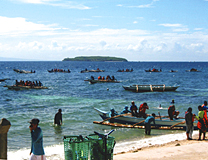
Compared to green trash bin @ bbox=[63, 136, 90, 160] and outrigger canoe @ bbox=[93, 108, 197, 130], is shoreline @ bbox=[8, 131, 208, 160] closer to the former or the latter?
green trash bin @ bbox=[63, 136, 90, 160]

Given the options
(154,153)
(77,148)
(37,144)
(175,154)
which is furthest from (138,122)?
(37,144)

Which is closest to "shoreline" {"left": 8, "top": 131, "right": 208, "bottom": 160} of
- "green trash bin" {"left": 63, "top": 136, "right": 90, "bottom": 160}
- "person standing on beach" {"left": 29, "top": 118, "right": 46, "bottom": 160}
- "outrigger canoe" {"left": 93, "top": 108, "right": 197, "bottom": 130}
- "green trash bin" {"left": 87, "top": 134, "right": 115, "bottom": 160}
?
"green trash bin" {"left": 87, "top": 134, "right": 115, "bottom": 160}

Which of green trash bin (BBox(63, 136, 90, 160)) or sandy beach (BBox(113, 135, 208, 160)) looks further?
sandy beach (BBox(113, 135, 208, 160))

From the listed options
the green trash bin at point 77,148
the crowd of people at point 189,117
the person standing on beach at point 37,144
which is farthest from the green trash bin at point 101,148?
the crowd of people at point 189,117

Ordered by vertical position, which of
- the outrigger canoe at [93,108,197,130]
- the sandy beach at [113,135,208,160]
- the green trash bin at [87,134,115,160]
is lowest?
the outrigger canoe at [93,108,197,130]

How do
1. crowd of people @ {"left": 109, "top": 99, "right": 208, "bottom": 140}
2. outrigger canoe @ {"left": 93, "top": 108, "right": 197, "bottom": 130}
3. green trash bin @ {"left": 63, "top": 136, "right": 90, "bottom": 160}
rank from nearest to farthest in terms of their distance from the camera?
green trash bin @ {"left": 63, "top": 136, "right": 90, "bottom": 160} < crowd of people @ {"left": 109, "top": 99, "right": 208, "bottom": 140} < outrigger canoe @ {"left": 93, "top": 108, "right": 197, "bottom": 130}

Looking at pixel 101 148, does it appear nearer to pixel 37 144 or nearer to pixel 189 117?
pixel 37 144

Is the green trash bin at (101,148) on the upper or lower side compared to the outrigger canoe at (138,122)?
upper

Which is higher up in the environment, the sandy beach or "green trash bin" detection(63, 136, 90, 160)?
"green trash bin" detection(63, 136, 90, 160)

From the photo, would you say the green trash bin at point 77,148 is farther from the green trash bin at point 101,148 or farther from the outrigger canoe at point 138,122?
the outrigger canoe at point 138,122

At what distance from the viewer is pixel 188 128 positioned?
1391 centimetres

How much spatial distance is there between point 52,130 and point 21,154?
5.51 meters

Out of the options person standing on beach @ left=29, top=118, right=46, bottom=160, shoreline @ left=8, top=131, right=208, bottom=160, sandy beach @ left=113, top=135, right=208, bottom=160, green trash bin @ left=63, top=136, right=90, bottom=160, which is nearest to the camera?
person standing on beach @ left=29, top=118, right=46, bottom=160

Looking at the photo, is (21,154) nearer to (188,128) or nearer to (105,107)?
(188,128)
